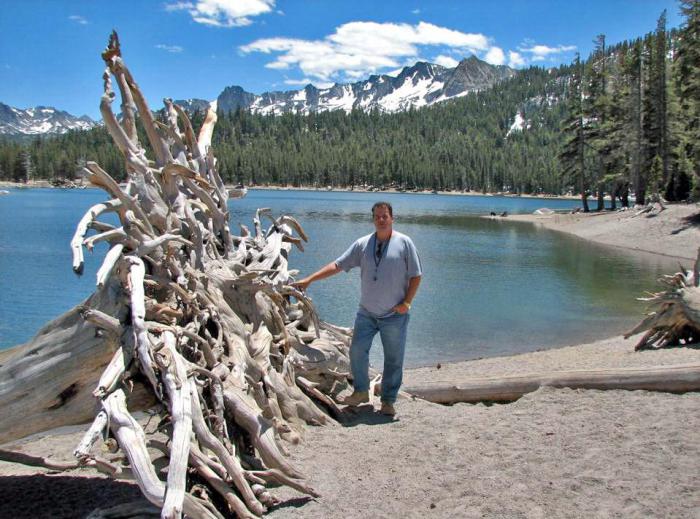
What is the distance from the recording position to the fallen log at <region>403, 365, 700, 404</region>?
6.98 metres

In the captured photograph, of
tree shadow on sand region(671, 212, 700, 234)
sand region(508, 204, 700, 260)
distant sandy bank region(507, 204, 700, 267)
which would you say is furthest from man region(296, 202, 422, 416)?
tree shadow on sand region(671, 212, 700, 234)

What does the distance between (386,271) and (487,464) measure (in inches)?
82.9

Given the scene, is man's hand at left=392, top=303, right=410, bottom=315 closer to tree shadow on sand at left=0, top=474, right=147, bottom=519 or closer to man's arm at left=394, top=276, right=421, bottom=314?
man's arm at left=394, top=276, right=421, bottom=314

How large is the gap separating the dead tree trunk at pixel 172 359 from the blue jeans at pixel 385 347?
550 mm

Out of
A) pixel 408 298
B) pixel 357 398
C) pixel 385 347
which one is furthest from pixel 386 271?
pixel 357 398

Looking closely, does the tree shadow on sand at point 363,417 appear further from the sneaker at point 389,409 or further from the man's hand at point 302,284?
the man's hand at point 302,284

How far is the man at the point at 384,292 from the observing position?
20.9ft

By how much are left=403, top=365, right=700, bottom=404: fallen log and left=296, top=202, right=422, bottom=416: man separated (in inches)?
43.6

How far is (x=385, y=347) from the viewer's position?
658 centimetres

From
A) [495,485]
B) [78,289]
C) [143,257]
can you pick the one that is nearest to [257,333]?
[143,257]

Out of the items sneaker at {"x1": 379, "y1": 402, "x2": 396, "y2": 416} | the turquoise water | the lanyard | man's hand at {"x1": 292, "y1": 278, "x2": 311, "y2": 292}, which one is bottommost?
the turquoise water

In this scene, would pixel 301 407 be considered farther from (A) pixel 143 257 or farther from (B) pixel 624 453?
(B) pixel 624 453

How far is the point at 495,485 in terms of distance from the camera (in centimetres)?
489

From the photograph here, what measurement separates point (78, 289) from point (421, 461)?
18.1 metres
